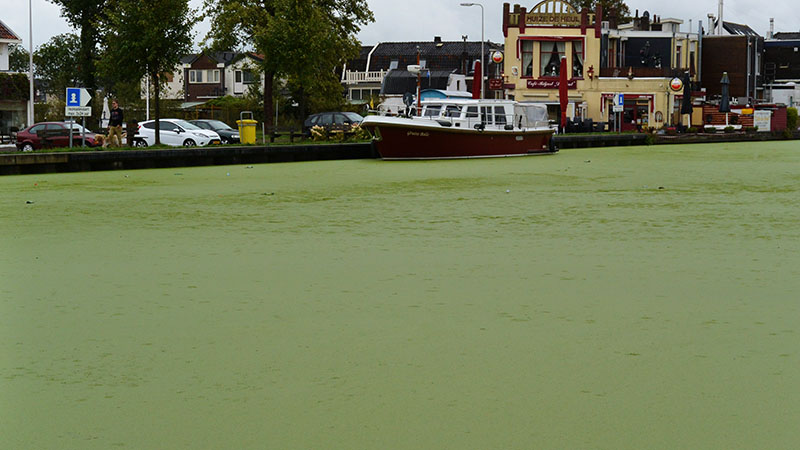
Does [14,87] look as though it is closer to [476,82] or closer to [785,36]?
[476,82]

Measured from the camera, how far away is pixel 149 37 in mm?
24469

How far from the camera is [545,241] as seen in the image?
8.34m

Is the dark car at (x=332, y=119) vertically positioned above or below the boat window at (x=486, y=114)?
above

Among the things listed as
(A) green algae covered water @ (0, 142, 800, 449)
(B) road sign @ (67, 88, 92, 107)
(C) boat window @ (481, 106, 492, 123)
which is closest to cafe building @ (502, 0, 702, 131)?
(C) boat window @ (481, 106, 492, 123)

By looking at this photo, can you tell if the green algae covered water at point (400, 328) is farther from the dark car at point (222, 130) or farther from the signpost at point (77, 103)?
the dark car at point (222, 130)

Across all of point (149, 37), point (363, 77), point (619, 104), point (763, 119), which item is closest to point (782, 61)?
point (363, 77)

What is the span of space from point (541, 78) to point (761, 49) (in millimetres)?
18638

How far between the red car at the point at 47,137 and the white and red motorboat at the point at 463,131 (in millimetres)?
10909

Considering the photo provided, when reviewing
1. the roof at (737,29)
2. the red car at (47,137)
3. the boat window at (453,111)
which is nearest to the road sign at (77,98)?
the boat window at (453,111)

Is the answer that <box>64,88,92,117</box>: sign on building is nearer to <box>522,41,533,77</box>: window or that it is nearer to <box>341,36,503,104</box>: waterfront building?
<box>522,41,533,77</box>: window

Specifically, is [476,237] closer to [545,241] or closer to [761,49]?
[545,241]

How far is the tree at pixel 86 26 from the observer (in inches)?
1870

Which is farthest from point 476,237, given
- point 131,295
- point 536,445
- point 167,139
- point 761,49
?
point 761,49

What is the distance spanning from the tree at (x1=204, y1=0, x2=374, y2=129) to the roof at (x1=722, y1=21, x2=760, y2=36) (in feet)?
104
